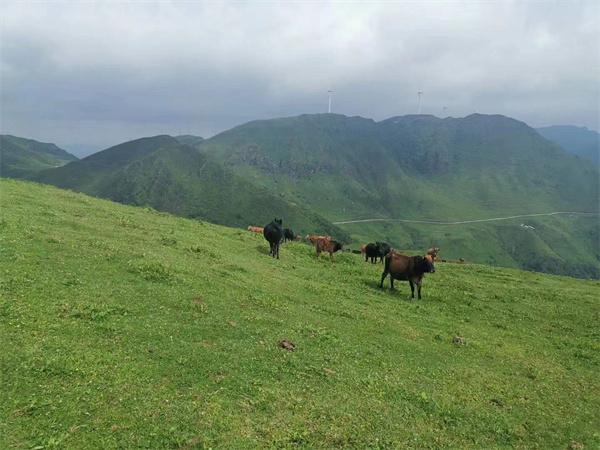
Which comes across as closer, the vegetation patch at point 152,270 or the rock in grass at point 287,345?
the rock in grass at point 287,345

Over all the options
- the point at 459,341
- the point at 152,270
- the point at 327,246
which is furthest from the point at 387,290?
the point at 152,270

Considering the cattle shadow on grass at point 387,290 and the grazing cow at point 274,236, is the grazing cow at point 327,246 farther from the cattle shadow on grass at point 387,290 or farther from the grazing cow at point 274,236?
the cattle shadow on grass at point 387,290

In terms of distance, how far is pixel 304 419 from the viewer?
1283cm

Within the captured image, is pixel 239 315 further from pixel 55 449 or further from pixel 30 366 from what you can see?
pixel 55 449

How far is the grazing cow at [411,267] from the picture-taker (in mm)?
29250

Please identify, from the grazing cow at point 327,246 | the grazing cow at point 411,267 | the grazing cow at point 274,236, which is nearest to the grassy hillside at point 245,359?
the grazing cow at point 411,267

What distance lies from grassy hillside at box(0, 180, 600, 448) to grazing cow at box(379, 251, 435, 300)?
2.00 m

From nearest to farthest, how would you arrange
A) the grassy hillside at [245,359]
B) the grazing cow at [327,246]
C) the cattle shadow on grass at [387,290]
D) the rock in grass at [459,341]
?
1. the grassy hillside at [245,359]
2. the rock in grass at [459,341]
3. the cattle shadow on grass at [387,290]
4. the grazing cow at [327,246]

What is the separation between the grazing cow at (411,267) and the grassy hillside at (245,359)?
2004 mm

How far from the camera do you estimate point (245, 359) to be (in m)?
15.3

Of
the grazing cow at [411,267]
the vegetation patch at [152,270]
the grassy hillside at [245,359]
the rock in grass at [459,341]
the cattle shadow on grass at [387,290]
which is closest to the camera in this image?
the grassy hillside at [245,359]

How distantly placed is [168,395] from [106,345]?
334 cm

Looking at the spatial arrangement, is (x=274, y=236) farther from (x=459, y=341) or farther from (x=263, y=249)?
(x=459, y=341)

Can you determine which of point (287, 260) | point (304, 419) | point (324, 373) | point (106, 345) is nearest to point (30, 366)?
point (106, 345)
